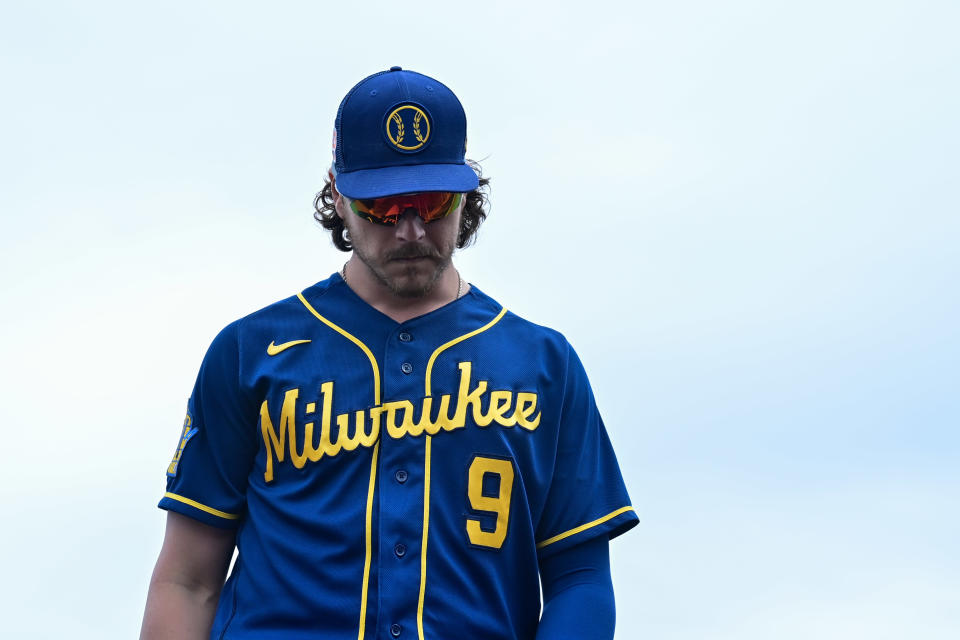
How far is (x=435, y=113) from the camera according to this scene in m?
5.00

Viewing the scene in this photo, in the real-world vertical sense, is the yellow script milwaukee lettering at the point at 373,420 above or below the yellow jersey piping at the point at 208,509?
above

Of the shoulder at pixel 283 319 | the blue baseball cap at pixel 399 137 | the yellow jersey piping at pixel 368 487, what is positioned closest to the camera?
the yellow jersey piping at pixel 368 487

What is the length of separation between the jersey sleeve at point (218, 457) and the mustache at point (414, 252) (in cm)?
66

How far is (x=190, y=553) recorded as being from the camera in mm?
4945

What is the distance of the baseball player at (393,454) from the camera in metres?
4.66

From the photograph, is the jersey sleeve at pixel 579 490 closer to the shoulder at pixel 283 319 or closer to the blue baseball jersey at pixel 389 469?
the blue baseball jersey at pixel 389 469

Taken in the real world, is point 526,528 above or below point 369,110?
below

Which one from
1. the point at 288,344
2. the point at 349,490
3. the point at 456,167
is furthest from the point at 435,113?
the point at 349,490

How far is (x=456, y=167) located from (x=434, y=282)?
0.39 metres

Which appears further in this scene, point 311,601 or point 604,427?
point 604,427

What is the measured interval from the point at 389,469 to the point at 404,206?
83 cm

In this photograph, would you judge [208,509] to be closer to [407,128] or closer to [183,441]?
[183,441]

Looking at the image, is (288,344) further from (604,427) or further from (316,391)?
(604,427)

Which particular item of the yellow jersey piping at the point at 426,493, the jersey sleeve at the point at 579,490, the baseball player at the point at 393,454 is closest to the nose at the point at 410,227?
the baseball player at the point at 393,454
